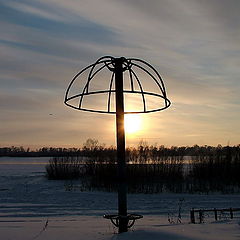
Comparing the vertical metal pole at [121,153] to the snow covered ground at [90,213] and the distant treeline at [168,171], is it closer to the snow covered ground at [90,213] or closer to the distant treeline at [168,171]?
the snow covered ground at [90,213]

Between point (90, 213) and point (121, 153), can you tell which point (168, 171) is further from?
point (121, 153)

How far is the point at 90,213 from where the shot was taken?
1523 centimetres

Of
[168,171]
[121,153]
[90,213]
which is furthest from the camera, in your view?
[168,171]

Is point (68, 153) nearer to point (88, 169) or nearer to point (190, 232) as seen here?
point (88, 169)

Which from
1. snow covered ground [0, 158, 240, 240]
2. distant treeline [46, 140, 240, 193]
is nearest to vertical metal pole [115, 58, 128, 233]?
snow covered ground [0, 158, 240, 240]

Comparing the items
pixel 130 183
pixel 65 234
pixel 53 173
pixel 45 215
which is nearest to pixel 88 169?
pixel 53 173

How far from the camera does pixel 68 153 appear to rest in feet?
114

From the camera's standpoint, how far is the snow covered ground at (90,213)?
19.1 ft

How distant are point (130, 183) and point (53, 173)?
32.9 ft

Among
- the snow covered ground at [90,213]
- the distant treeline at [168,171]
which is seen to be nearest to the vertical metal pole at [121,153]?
the snow covered ground at [90,213]

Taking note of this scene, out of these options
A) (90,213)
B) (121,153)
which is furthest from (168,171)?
(121,153)

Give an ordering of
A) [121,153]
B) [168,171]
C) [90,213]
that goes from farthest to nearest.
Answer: [168,171], [90,213], [121,153]

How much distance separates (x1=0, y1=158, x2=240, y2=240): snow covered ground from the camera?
→ 5.82 metres

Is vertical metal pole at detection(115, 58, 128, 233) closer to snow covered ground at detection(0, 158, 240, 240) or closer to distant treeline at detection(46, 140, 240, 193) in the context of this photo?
snow covered ground at detection(0, 158, 240, 240)
